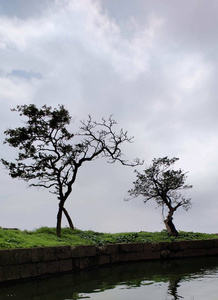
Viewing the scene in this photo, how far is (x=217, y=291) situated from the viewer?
8383 millimetres

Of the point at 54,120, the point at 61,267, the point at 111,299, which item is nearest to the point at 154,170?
the point at 54,120

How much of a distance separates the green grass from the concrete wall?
0.87m

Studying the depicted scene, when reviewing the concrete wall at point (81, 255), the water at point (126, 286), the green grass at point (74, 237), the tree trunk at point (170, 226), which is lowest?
the water at point (126, 286)

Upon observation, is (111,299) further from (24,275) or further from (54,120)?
(54,120)

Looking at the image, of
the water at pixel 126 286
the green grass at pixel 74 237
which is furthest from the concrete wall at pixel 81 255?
the green grass at pixel 74 237

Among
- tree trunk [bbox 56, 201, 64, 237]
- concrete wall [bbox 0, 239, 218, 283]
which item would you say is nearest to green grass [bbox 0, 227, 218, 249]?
tree trunk [bbox 56, 201, 64, 237]

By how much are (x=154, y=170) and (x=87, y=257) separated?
8.68 meters

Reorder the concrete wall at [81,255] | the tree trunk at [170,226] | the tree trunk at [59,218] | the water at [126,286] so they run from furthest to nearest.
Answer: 1. the tree trunk at [170,226]
2. the tree trunk at [59,218]
3. the concrete wall at [81,255]
4. the water at [126,286]

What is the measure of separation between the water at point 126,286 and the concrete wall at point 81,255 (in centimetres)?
41

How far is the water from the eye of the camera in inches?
329

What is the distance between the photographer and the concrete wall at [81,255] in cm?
1096

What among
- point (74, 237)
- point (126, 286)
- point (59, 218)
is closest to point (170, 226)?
point (74, 237)

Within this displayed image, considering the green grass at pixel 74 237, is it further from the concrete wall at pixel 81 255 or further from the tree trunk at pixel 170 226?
the concrete wall at pixel 81 255

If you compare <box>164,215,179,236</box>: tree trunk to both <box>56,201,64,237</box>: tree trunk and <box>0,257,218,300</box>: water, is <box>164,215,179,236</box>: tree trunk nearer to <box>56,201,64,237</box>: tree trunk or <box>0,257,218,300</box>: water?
<box>56,201,64,237</box>: tree trunk
